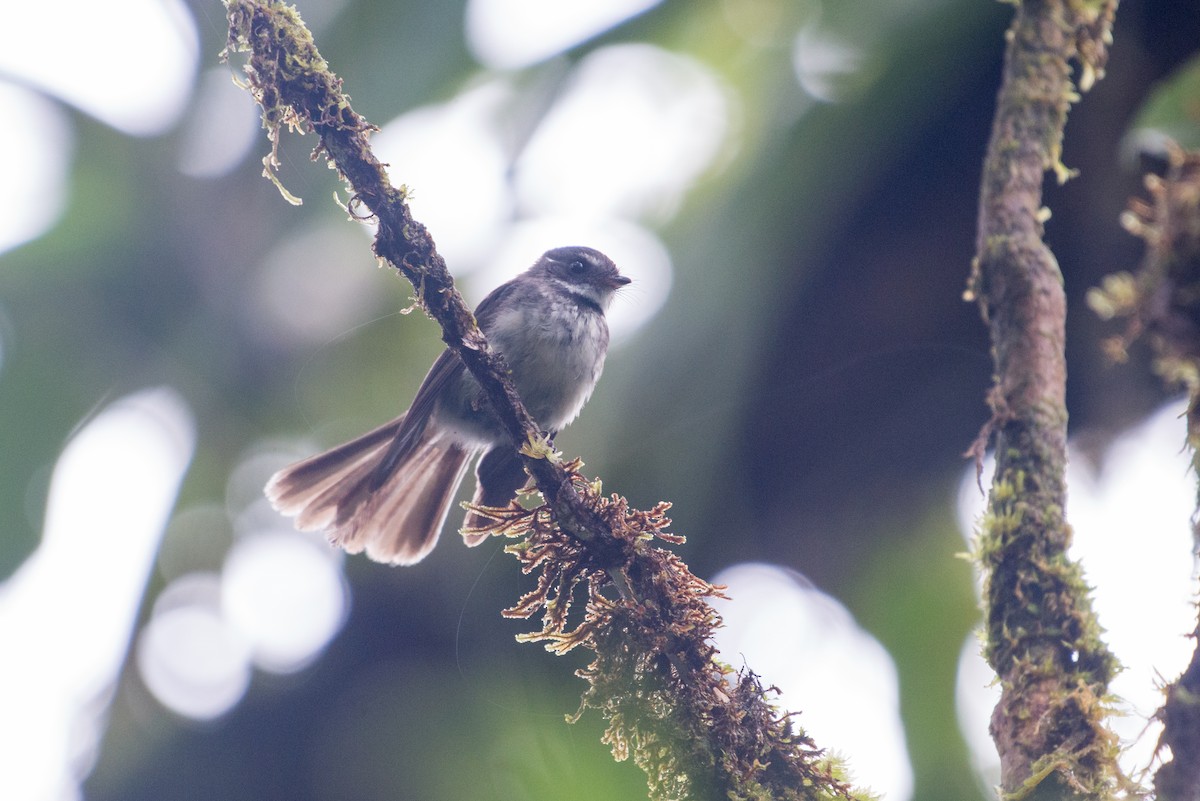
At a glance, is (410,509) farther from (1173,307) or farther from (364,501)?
(1173,307)

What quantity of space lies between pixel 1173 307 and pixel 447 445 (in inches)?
138

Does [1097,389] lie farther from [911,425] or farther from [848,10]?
[848,10]

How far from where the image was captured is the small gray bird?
413cm

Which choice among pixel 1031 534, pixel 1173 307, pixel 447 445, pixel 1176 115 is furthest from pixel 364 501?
pixel 1173 307

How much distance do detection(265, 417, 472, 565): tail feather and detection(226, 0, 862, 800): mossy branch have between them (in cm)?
158

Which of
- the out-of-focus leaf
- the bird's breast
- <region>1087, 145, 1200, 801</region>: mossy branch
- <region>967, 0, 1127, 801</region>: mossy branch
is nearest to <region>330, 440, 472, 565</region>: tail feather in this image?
the bird's breast

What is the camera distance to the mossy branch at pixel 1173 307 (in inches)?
51.6

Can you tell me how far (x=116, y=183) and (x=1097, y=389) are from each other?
18.4ft

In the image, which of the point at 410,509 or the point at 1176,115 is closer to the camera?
the point at 1176,115

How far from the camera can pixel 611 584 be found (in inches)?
105

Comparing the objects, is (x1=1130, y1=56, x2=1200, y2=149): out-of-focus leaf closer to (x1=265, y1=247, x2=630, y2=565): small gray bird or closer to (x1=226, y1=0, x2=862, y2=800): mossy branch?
(x1=226, y1=0, x2=862, y2=800): mossy branch

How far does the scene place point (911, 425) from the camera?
523cm

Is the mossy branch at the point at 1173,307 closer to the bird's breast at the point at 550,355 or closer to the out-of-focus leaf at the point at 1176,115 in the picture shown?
the out-of-focus leaf at the point at 1176,115

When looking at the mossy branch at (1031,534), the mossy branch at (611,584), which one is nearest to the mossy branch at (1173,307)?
the mossy branch at (1031,534)
